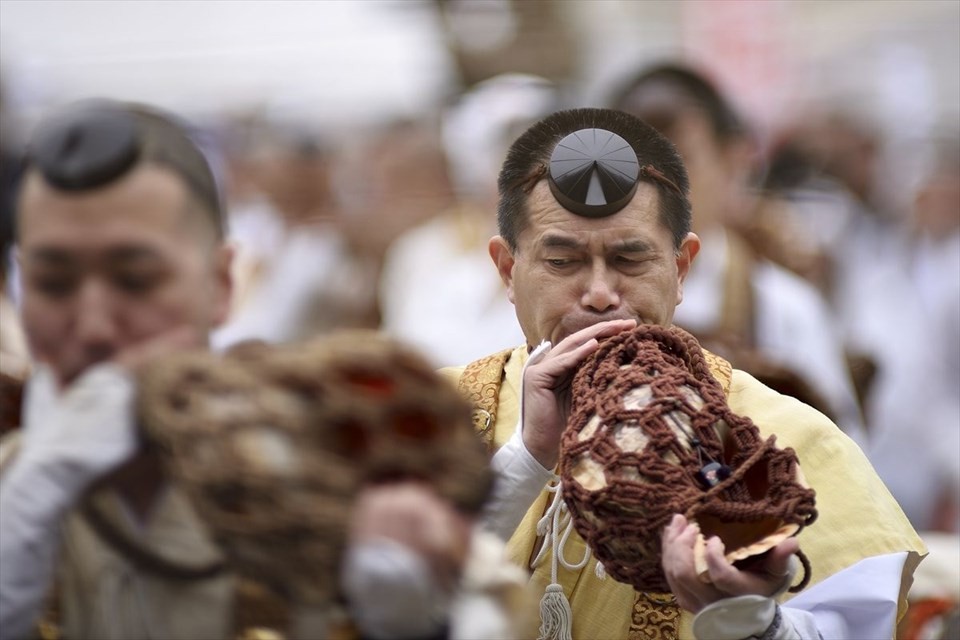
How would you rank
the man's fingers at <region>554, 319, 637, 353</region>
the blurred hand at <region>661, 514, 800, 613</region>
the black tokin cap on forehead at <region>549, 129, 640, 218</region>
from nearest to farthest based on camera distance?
the blurred hand at <region>661, 514, 800, 613</region> < the man's fingers at <region>554, 319, 637, 353</region> < the black tokin cap on forehead at <region>549, 129, 640, 218</region>

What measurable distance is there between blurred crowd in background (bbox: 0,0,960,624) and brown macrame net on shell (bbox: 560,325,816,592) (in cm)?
100

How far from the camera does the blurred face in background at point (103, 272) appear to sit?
7.66 ft

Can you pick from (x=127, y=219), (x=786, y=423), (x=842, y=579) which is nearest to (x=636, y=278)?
(x=786, y=423)

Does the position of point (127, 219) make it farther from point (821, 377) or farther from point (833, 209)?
point (833, 209)

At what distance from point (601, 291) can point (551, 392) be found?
0.80ft

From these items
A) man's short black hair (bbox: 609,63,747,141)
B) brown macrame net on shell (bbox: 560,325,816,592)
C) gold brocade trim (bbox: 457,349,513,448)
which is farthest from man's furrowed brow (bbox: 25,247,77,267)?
man's short black hair (bbox: 609,63,747,141)

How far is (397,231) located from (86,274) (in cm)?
595

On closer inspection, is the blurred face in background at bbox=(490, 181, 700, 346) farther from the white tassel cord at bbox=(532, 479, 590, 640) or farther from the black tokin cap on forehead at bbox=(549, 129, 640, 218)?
the white tassel cord at bbox=(532, 479, 590, 640)

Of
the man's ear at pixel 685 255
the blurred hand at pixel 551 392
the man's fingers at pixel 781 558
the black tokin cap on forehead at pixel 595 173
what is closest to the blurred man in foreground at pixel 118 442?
the man's fingers at pixel 781 558

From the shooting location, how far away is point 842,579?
10.00 ft

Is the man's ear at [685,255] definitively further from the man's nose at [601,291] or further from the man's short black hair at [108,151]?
the man's short black hair at [108,151]

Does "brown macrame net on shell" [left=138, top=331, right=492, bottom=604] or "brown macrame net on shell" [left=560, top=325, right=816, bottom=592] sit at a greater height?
"brown macrame net on shell" [left=138, top=331, right=492, bottom=604]

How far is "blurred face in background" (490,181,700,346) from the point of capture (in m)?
3.09

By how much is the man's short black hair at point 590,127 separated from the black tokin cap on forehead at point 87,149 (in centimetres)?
102
